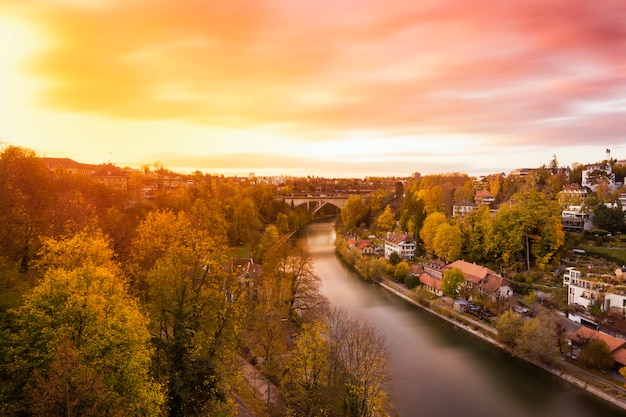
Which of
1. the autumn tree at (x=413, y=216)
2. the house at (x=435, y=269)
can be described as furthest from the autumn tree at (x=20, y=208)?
the autumn tree at (x=413, y=216)

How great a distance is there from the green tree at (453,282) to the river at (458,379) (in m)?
1.12

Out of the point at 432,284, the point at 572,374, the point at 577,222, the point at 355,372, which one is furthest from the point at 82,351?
the point at 577,222

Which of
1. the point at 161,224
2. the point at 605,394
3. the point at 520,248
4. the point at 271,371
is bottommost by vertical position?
the point at 605,394

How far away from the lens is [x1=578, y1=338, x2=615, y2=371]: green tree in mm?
8873

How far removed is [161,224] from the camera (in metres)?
9.09

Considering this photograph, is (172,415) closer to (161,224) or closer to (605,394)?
(161,224)

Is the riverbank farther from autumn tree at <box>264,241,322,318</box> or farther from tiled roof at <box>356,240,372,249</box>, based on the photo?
tiled roof at <box>356,240,372,249</box>

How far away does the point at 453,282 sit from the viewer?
13.6m

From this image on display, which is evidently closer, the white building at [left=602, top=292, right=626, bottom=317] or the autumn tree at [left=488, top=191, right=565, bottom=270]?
the white building at [left=602, top=292, right=626, bottom=317]

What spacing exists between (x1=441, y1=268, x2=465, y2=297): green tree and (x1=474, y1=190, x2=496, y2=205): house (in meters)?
12.1

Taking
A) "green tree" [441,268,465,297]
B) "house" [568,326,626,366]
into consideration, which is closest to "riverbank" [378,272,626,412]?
"house" [568,326,626,366]

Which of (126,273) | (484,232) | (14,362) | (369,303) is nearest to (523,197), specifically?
(484,232)

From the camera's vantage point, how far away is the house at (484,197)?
24.8m

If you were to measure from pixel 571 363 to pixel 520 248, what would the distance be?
6341 millimetres
